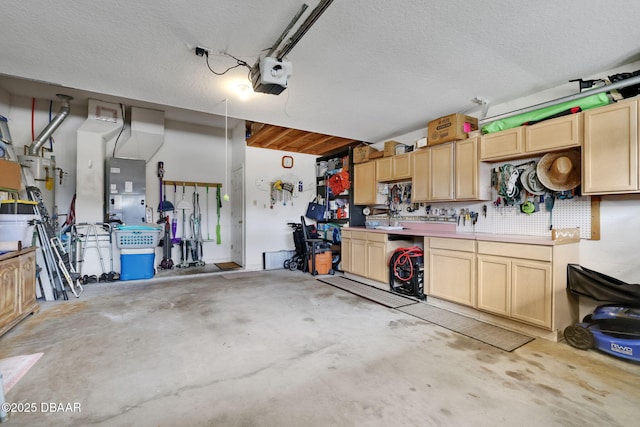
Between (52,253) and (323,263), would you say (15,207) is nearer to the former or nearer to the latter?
(52,253)

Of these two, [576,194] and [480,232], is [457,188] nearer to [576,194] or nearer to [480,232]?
[480,232]

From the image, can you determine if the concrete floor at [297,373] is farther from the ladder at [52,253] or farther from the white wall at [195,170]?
the white wall at [195,170]

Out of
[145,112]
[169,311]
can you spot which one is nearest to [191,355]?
[169,311]

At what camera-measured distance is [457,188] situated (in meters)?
3.82

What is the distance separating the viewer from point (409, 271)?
4.02 meters

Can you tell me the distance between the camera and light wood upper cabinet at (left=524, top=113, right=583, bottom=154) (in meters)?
2.74

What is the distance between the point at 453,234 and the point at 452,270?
495 mm

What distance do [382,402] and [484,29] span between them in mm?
2803

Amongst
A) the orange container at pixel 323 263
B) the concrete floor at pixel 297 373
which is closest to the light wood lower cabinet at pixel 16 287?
the concrete floor at pixel 297 373

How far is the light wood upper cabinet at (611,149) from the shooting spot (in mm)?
2408

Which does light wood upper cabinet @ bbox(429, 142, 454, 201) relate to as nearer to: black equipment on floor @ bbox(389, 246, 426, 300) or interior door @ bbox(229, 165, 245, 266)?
black equipment on floor @ bbox(389, 246, 426, 300)

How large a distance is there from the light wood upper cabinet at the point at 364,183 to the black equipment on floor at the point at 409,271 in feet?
4.50

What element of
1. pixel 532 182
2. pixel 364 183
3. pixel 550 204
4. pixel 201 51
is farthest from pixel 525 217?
pixel 201 51

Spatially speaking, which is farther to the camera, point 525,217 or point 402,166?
point 402,166
